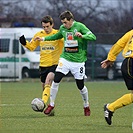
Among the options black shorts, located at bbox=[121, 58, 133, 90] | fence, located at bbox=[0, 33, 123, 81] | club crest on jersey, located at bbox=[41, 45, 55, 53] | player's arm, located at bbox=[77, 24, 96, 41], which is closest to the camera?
black shorts, located at bbox=[121, 58, 133, 90]

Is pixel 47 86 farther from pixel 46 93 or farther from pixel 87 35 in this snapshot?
pixel 87 35

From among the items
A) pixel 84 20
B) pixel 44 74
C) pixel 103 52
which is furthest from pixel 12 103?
pixel 84 20

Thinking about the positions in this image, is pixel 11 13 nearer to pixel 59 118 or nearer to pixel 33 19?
pixel 33 19

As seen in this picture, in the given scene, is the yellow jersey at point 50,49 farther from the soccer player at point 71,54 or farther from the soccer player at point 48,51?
the soccer player at point 71,54

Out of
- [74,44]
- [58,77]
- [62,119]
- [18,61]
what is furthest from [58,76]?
[18,61]

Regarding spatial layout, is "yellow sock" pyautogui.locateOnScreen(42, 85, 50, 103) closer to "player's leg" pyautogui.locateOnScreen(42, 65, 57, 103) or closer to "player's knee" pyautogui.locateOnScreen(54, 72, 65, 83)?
"player's leg" pyautogui.locateOnScreen(42, 65, 57, 103)

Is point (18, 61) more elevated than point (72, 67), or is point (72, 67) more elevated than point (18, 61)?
point (72, 67)

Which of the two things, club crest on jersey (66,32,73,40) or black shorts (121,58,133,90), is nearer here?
black shorts (121,58,133,90)

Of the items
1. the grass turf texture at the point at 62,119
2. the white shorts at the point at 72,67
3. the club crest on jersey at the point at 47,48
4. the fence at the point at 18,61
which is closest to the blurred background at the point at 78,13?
the fence at the point at 18,61

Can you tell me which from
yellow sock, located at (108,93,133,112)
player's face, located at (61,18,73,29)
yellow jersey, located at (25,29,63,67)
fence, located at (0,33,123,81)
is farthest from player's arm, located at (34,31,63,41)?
fence, located at (0,33,123,81)

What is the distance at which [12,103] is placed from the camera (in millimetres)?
15562

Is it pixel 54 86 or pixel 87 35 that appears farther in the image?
pixel 54 86

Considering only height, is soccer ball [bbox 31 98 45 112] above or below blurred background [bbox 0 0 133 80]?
below

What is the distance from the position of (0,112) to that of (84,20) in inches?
1090
